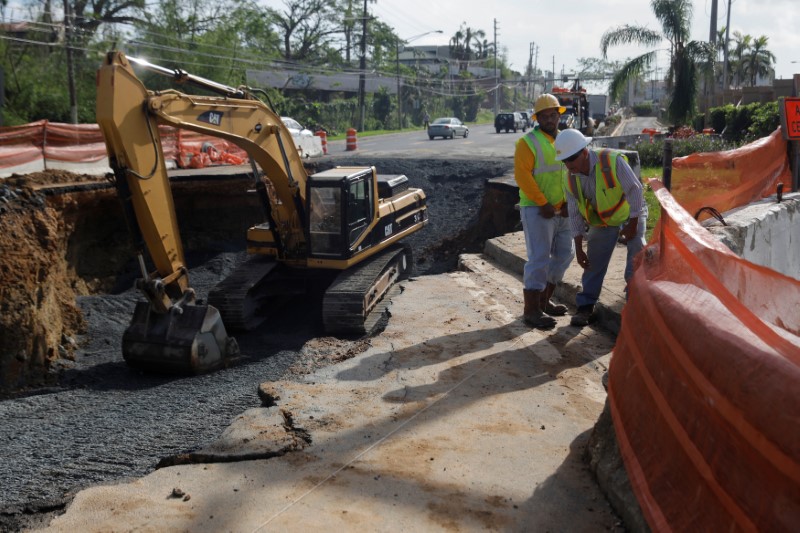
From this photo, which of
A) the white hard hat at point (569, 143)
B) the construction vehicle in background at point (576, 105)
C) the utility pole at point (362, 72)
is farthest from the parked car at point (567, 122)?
the utility pole at point (362, 72)

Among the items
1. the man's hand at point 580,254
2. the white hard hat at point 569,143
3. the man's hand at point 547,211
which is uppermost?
the white hard hat at point 569,143

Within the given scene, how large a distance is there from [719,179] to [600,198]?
207 cm

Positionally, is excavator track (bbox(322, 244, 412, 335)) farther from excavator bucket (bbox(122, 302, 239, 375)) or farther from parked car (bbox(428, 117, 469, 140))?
parked car (bbox(428, 117, 469, 140))

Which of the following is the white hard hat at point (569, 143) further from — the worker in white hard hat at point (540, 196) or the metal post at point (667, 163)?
the metal post at point (667, 163)

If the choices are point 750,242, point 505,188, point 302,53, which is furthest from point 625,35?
point 302,53

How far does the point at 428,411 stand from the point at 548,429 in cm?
89

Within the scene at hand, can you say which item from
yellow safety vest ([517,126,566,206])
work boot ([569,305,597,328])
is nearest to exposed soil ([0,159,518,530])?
work boot ([569,305,597,328])

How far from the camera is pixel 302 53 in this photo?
65750 mm

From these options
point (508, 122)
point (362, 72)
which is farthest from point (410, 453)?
point (362, 72)

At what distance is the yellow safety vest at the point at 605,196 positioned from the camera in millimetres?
6777

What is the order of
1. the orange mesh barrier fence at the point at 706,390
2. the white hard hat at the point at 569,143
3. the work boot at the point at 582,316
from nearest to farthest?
the orange mesh barrier fence at the point at 706,390
the white hard hat at the point at 569,143
the work boot at the point at 582,316

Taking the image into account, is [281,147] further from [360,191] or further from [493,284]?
[493,284]

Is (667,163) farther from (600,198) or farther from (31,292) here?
(31,292)

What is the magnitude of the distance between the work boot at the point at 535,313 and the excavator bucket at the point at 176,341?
3181 mm
